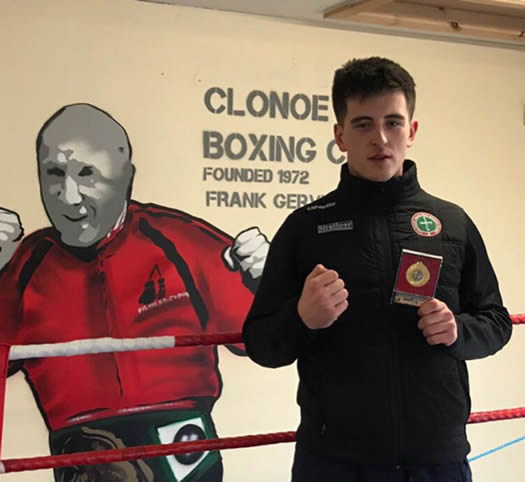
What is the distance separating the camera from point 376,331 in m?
1.29

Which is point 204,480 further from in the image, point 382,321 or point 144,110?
point 382,321

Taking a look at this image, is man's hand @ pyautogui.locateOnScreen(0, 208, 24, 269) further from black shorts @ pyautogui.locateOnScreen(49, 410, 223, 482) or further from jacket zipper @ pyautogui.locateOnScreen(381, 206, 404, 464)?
jacket zipper @ pyautogui.locateOnScreen(381, 206, 404, 464)

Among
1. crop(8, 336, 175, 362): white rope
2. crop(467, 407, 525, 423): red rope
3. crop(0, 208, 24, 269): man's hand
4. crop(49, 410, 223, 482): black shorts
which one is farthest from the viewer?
crop(49, 410, 223, 482): black shorts

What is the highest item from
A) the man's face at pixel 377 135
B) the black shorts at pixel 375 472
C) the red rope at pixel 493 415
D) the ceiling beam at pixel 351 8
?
the ceiling beam at pixel 351 8

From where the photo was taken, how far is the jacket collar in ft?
4.46

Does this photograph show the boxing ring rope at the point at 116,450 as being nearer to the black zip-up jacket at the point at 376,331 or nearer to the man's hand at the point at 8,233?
the black zip-up jacket at the point at 376,331

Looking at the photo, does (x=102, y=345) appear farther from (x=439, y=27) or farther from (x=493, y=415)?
(x=439, y=27)

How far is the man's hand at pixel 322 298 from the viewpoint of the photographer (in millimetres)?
1217

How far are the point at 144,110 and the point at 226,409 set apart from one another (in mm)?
1118

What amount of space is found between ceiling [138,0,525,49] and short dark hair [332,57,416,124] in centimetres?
97

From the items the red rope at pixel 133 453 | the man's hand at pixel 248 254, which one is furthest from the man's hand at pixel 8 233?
the red rope at pixel 133 453

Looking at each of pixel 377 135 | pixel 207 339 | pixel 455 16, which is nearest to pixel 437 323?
pixel 377 135

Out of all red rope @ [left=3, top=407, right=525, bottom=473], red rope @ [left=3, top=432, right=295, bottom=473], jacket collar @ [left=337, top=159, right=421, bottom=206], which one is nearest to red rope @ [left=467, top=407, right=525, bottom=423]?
red rope @ [left=3, top=407, right=525, bottom=473]

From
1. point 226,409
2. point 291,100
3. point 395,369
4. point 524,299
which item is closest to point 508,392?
point 524,299
